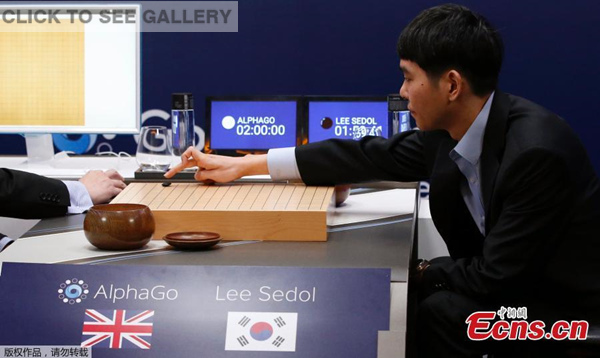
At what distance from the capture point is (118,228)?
1587 millimetres

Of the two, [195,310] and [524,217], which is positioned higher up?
[524,217]

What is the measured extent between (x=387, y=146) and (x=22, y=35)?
4.48 ft

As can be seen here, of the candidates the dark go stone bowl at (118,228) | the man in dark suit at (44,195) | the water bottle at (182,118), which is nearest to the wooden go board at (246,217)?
the dark go stone bowl at (118,228)

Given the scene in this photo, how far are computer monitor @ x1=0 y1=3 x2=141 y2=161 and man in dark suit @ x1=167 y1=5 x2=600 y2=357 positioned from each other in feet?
4.17

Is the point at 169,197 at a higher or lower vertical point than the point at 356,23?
lower

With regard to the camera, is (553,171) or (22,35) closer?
(553,171)

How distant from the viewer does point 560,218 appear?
5.30ft

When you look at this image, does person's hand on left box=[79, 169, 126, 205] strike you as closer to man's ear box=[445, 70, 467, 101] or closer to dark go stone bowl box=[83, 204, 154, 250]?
dark go stone bowl box=[83, 204, 154, 250]

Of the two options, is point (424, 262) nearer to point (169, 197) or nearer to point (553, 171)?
point (553, 171)

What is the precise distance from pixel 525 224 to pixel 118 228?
729 millimetres

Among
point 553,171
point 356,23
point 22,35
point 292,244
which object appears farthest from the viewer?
point 356,23

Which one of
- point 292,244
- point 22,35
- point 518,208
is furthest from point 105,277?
point 22,35

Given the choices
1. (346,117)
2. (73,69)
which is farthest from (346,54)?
(73,69)

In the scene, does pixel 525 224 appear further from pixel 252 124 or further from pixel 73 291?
pixel 252 124
